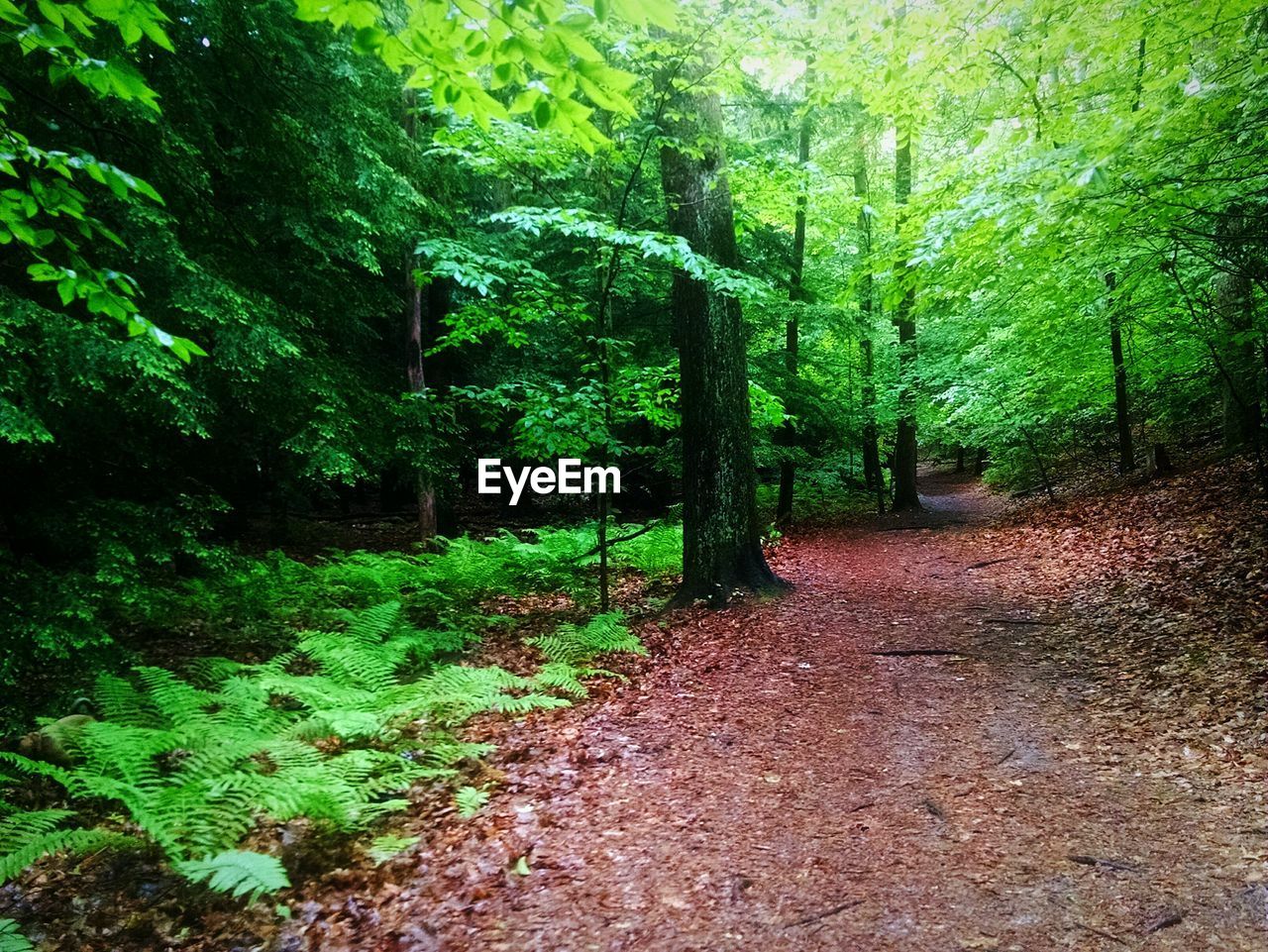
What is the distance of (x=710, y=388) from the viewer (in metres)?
7.32

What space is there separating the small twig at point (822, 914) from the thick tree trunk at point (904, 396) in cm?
1281

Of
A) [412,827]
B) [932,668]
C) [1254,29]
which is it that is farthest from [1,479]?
[1254,29]

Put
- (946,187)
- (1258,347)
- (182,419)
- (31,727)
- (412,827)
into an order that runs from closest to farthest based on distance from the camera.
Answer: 1. (412,827)
2. (31,727)
3. (182,419)
4. (946,187)
5. (1258,347)

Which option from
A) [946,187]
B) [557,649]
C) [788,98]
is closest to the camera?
[557,649]

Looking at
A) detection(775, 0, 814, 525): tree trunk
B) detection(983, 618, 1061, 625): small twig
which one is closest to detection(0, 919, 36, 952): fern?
detection(983, 618, 1061, 625): small twig

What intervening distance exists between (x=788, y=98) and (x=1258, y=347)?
9150 millimetres

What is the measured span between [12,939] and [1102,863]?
Answer: 458cm

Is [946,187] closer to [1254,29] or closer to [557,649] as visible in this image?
[1254,29]

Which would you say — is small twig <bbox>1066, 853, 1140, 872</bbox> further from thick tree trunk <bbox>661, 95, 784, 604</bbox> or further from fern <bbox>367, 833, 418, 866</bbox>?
thick tree trunk <bbox>661, 95, 784, 604</bbox>

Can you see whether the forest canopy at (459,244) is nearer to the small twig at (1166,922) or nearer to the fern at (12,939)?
the fern at (12,939)

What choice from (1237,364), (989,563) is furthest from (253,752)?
(1237,364)

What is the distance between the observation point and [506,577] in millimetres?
9133

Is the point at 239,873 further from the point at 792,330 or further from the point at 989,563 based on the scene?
the point at 792,330

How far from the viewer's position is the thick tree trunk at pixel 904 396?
14.3 meters
